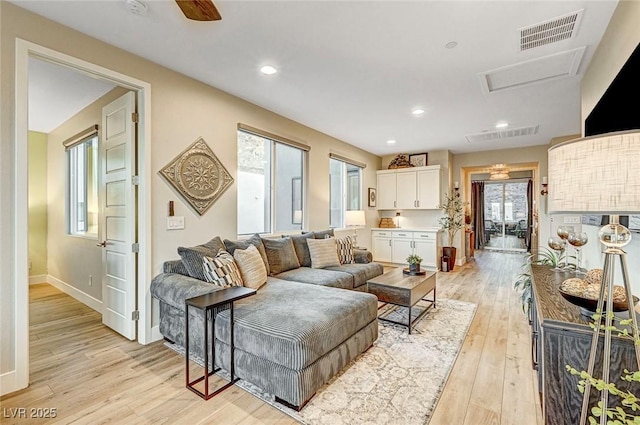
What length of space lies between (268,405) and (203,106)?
117 inches

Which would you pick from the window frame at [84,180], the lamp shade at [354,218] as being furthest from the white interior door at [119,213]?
the lamp shade at [354,218]

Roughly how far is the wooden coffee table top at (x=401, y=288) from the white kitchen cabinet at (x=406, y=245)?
→ 8.86 feet

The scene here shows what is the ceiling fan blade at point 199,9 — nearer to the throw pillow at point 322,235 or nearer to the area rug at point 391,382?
the area rug at point 391,382

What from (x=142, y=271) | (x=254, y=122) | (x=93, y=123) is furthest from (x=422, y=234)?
(x=93, y=123)

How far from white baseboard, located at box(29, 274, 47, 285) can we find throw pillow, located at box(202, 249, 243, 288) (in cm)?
444

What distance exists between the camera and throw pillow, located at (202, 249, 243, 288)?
2.52 meters

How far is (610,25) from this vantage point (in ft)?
7.17

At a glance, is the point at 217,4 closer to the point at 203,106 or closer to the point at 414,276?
the point at 203,106

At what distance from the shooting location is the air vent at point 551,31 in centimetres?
217

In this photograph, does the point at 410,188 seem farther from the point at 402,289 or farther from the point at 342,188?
the point at 402,289

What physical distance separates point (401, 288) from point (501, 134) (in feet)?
12.8

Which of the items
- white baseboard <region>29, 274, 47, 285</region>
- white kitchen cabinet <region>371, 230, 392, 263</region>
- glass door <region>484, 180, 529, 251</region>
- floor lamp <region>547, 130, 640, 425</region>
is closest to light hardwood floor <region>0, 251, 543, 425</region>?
floor lamp <region>547, 130, 640, 425</region>

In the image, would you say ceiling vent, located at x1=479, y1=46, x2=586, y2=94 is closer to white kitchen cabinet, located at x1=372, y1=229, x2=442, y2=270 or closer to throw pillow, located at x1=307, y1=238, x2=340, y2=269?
throw pillow, located at x1=307, y1=238, x2=340, y2=269

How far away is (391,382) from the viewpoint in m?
2.16
